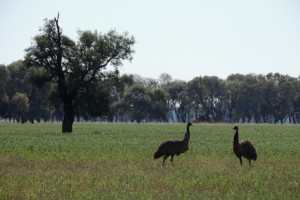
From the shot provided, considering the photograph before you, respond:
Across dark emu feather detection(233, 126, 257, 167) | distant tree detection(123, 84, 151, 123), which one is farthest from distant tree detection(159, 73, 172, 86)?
dark emu feather detection(233, 126, 257, 167)

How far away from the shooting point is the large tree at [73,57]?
59031mm

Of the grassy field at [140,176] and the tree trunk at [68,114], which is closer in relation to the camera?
the grassy field at [140,176]

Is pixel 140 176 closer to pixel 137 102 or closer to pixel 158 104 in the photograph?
pixel 137 102

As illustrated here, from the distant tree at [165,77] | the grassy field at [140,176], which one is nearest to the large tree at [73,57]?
the grassy field at [140,176]

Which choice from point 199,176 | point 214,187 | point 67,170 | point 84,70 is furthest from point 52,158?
point 84,70

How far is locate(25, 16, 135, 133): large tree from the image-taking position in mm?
59031

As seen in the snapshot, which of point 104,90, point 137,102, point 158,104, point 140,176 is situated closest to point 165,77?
point 158,104

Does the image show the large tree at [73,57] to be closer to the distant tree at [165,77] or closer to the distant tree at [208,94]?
the distant tree at [208,94]

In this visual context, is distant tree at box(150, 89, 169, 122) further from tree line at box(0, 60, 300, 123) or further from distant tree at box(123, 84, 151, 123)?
distant tree at box(123, 84, 151, 123)

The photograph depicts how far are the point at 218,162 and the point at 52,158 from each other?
23.5 ft

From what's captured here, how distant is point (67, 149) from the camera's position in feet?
103

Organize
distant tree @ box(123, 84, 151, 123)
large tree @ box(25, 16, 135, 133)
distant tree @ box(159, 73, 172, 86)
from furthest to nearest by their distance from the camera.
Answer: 1. distant tree @ box(159, 73, 172, 86)
2. distant tree @ box(123, 84, 151, 123)
3. large tree @ box(25, 16, 135, 133)

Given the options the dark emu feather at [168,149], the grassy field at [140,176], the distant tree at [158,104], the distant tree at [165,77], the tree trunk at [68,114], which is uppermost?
the distant tree at [165,77]

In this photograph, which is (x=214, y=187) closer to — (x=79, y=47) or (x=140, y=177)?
(x=140, y=177)
